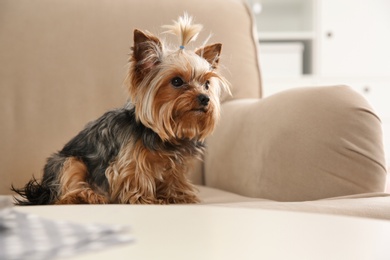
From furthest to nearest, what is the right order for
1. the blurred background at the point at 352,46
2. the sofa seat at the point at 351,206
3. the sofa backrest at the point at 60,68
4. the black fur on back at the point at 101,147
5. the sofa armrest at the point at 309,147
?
1. the blurred background at the point at 352,46
2. the sofa backrest at the point at 60,68
3. the black fur on back at the point at 101,147
4. the sofa armrest at the point at 309,147
5. the sofa seat at the point at 351,206

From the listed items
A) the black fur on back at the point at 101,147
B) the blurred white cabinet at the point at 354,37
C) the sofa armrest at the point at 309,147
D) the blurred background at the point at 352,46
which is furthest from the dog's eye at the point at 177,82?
the blurred white cabinet at the point at 354,37

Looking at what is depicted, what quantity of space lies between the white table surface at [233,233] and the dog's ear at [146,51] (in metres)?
0.74

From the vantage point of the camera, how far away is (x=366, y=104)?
149cm

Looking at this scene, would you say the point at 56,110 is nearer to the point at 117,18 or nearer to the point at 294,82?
the point at 117,18

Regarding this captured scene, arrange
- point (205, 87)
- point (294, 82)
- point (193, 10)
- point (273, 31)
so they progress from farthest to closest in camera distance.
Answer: point (273, 31)
point (294, 82)
point (193, 10)
point (205, 87)

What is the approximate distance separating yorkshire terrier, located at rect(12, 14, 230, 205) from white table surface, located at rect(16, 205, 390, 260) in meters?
0.68

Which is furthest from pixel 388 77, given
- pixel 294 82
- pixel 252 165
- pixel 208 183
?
pixel 252 165

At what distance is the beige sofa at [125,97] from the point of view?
157 cm

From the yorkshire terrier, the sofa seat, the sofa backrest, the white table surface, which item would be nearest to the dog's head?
the yorkshire terrier

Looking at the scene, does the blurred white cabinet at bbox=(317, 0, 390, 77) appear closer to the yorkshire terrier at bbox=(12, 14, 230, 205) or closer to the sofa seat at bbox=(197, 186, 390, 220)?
the yorkshire terrier at bbox=(12, 14, 230, 205)

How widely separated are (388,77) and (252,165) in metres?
2.45

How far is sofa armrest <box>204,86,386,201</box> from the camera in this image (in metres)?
1.44

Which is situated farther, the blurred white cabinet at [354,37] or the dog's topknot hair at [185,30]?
the blurred white cabinet at [354,37]

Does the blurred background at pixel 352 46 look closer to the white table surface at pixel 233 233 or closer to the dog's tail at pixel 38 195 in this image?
the dog's tail at pixel 38 195
